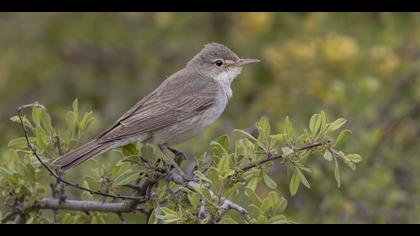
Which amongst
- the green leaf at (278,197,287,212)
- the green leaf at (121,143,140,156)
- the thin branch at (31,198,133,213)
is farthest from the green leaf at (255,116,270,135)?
the green leaf at (121,143,140,156)

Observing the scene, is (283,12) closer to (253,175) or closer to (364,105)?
(364,105)

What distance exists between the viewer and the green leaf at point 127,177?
4.22 meters

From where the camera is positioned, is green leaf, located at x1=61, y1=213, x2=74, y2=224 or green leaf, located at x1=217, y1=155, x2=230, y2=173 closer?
green leaf, located at x1=217, y1=155, x2=230, y2=173

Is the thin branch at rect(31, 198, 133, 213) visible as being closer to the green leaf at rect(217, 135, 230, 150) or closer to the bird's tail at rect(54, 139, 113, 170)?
the bird's tail at rect(54, 139, 113, 170)

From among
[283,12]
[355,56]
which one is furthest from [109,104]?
[355,56]

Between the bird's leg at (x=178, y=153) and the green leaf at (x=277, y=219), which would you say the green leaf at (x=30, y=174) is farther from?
the green leaf at (x=277, y=219)

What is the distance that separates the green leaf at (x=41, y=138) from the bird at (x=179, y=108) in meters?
0.24

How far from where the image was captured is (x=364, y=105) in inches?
276

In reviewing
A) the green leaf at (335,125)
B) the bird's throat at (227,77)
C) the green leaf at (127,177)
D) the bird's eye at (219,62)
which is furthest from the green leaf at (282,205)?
the bird's eye at (219,62)

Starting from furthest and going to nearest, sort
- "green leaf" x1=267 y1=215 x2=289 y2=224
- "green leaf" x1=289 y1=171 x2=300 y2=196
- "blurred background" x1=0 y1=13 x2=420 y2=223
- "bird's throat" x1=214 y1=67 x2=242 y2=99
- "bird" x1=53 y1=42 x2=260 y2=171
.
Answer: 1. "blurred background" x1=0 y1=13 x2=420 y2=223
2. "bird's throat" x1=214 y1=67 x2=242 y2=99
3. "bird" x1=53 y1=42 x2=260 y2=171
4. "green leaf" x1=289 y1=171 x2=300 y2=196
5. "green leaf" x1=267 y1=215 x2=289 y2=224

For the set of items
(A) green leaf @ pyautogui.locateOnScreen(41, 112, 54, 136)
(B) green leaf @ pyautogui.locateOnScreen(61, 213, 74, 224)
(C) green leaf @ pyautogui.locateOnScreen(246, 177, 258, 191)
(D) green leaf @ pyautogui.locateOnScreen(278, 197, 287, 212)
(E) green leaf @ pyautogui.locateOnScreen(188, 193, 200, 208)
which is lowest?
(B) green leaf @ pyautogui.locateOnScreen(61, 213, 74, 224)

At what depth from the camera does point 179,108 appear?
18.2 ft

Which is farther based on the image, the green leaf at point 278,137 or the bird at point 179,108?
the bird at point 179,108

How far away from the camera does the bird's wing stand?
201 inches
